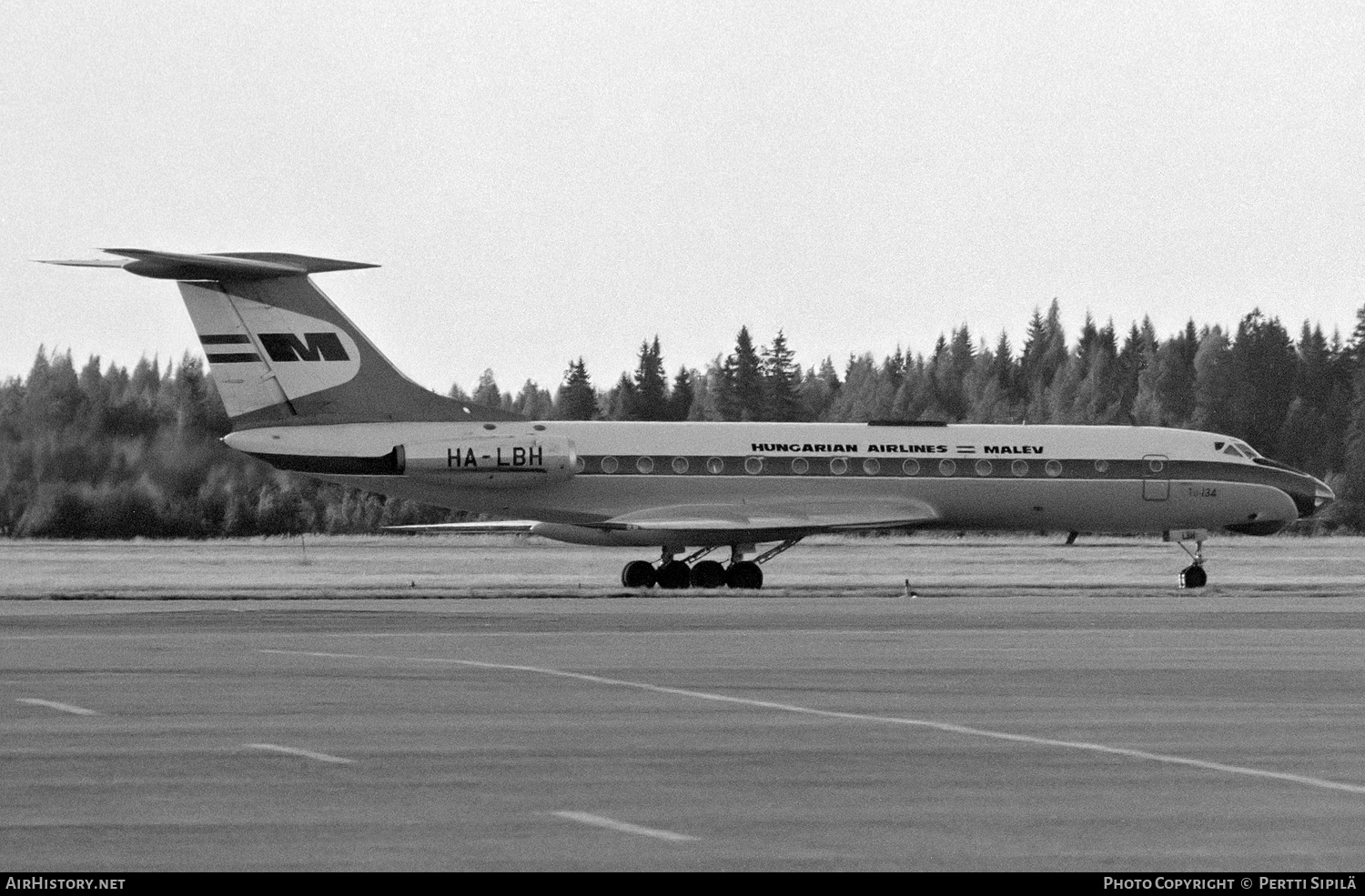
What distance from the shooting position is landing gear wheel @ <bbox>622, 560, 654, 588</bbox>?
3753 cm

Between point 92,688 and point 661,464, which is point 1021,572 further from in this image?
point 92,688

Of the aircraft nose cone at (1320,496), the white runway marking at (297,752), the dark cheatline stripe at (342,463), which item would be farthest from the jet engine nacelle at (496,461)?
the white runway marking at (297,752)

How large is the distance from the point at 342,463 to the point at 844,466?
9.63 m

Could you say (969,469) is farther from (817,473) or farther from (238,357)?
(238,357)

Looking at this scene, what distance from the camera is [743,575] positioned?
37906 millimetres

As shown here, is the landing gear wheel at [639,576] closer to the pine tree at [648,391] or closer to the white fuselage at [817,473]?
the white fuselage at [817,473]

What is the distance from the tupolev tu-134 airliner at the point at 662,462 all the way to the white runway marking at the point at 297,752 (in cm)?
2357

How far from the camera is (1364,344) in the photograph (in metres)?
117

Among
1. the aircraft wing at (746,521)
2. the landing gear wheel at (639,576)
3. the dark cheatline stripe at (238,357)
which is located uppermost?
the dark cheatline stripe at (238,357)

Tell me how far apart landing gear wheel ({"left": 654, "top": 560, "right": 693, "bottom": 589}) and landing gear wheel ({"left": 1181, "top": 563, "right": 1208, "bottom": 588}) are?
9.45m

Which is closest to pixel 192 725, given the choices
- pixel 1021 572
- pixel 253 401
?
pixel 253 401

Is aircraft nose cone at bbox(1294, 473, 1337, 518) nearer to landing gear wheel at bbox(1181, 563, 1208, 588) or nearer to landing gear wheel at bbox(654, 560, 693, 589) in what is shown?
landing gear wheel at bbox(1181, 563, 1208, 588)

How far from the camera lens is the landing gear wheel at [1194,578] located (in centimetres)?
3747

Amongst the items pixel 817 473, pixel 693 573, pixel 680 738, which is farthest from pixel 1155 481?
pixel 680 738
